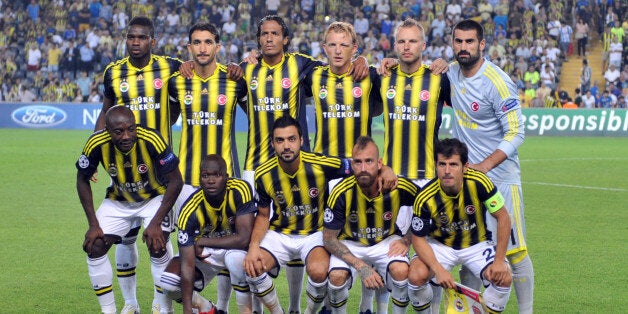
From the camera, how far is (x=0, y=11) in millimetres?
32531

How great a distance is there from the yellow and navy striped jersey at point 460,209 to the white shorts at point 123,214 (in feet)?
6.47

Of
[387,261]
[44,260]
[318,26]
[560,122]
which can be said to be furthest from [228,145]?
[318,26]

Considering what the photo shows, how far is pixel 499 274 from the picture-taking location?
21.3 feet

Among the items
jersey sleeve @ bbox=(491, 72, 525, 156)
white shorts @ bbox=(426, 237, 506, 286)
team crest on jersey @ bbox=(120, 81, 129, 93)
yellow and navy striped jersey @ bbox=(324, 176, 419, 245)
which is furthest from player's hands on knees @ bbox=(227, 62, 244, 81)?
white shorts @ bbox=(426, 237, 506, 286)

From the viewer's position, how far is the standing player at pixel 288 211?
22.6 feet

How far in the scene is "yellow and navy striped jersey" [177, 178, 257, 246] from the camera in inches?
276

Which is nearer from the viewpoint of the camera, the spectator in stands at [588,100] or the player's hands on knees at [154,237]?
the player's hands on knees at [154,237]

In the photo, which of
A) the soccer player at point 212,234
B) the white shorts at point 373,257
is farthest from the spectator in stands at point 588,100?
the soccer player at point 212,234

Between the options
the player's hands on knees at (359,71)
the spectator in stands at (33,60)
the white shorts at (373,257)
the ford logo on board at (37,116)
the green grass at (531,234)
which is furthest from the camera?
the spectator in stands at (33,60)

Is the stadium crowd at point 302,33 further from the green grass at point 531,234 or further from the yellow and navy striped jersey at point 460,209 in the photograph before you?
the yellow and navy striped jersey at point 460,209

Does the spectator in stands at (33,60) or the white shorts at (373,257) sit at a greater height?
the spectator in stands at (33,60)

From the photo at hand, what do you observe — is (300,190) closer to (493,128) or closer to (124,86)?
(493,128)

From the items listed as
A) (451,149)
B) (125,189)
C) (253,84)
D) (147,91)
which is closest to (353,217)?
(451,149)

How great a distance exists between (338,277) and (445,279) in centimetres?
71
